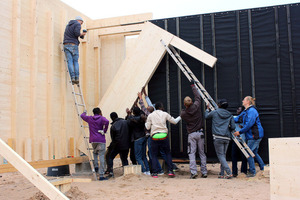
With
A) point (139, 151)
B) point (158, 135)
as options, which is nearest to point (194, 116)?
point (158, 135)

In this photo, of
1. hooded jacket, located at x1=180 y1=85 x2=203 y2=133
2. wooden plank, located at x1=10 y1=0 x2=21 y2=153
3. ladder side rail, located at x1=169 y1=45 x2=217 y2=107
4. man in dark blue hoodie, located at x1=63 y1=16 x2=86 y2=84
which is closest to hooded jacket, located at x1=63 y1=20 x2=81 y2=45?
man in dark blue hoodie, located at x1=63 y1=16 x2=86 y2=84

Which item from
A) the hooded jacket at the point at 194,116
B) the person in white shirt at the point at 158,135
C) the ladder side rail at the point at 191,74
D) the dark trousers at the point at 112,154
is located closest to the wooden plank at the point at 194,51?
the ladder side rail at the point at 191,74

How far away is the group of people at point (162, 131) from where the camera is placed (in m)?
5.83

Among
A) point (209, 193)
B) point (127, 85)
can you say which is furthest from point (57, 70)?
point (209, 193)

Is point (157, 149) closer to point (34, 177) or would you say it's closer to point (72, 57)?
point (72, 57)

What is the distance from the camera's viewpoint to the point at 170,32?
7324mm

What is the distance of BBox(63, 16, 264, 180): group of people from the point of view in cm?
583

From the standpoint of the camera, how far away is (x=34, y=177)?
3.08m

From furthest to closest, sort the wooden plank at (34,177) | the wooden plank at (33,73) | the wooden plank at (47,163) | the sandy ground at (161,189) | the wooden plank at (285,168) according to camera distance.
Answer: the wooden plank at (33,73), the wooden plank at (47,163), the sandy ground at (161,189), the wooden plank at (34,177), the wooden plank at (285,168)

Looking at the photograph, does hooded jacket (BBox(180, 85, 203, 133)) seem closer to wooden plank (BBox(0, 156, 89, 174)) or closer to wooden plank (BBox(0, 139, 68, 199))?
wooden plank (BBox(0, 156, 89, 174))

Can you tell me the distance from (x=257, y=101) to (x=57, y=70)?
14.1 feet

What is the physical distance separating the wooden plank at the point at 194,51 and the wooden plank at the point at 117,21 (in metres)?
1.60

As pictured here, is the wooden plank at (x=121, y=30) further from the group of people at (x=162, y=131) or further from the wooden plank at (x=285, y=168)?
the wooden plank at (x=285, y=168)

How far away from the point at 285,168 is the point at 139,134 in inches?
152
